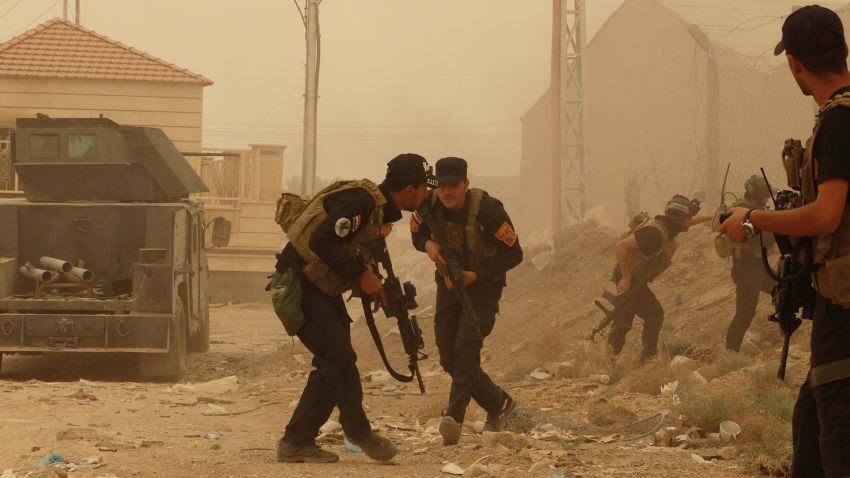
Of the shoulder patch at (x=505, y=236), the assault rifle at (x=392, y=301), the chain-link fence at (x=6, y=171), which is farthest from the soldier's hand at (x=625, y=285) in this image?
the chain-link fence at (x=6, y=171)

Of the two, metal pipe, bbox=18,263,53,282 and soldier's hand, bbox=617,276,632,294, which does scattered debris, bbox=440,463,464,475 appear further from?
metal pipe, bbox=18,263,53,282

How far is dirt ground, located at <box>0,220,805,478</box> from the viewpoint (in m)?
6.63

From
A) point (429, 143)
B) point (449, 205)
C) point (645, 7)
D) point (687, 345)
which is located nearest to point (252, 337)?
point (687, 345)

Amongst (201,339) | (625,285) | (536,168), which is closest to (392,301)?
(625,285)

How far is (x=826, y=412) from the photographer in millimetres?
4016

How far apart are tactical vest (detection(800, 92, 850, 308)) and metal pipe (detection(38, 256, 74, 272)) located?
8428 mm

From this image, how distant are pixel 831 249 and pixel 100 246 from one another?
29.8 ft

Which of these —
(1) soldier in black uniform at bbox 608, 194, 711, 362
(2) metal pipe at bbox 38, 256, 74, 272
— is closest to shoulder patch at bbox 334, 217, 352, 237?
(1) soldier in black uniform at bbox 608, 194, 711, 362

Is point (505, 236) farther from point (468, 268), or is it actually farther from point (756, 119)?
point (756, 119)

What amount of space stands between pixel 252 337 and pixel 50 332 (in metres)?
5.88

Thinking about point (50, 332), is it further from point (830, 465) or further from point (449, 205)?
point (830, 465)

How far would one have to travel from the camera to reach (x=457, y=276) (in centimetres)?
750

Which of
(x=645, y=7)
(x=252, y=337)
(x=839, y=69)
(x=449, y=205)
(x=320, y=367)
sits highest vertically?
(x=645, y=7)

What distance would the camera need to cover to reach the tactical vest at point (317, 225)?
654 cm
